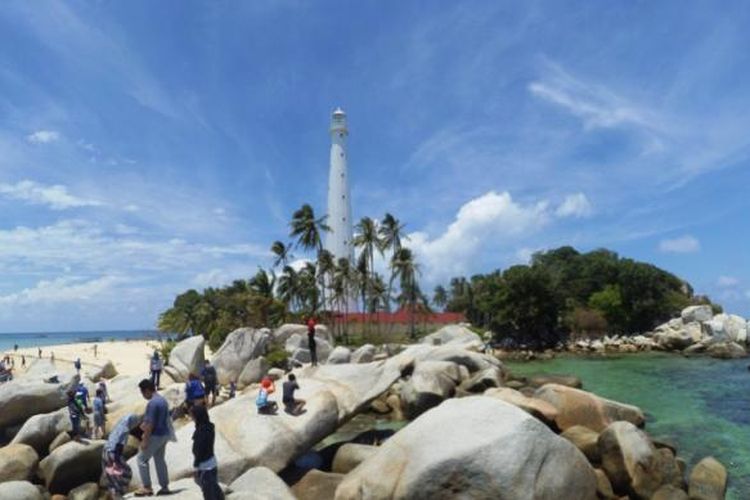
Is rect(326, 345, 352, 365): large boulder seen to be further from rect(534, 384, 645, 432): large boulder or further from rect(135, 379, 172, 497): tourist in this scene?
rect(135, 379, 172, 497): tourist

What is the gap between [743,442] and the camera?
63.2ft

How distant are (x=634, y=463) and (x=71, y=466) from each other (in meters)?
12.9

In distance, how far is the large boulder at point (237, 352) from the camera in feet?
108

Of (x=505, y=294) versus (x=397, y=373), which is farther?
(x=505, y=294)

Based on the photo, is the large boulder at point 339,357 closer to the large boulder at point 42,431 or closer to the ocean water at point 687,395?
the ocean water at point 687,395

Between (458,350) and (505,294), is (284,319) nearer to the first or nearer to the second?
(505,294)

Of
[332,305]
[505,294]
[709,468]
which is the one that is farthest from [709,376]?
[332,305]

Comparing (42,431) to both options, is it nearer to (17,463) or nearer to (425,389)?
(17,463)

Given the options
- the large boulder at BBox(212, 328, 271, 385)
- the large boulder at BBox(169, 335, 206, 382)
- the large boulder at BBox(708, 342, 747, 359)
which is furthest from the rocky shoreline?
the large boulder at BBox(708, 342, 747, 359)

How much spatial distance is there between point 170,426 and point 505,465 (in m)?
5.86

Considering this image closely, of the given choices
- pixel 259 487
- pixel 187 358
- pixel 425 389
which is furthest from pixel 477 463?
pixel 187 358

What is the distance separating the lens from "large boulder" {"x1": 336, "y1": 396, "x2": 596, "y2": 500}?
1050cm

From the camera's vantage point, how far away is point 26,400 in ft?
67.9

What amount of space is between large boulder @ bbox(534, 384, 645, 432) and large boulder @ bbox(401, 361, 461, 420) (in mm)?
5356
